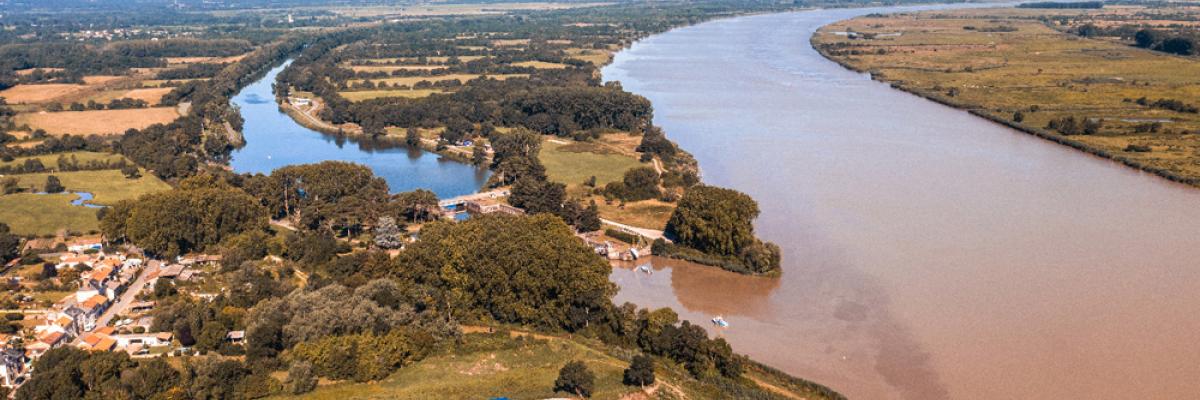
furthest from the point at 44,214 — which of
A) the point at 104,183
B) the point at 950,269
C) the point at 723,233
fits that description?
the point at 950,269

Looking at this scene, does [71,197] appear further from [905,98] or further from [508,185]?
[905,98]

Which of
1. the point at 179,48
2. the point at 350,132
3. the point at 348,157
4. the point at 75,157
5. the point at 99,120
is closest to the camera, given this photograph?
the point at 75,157

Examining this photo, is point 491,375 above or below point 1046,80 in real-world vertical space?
below

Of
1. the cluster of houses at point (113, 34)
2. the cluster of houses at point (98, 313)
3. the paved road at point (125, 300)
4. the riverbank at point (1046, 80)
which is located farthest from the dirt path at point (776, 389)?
the cluster of houses at point (113, 34)

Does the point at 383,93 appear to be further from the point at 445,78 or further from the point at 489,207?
the point at 489,207

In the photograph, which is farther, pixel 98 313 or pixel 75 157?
pixel 75 157

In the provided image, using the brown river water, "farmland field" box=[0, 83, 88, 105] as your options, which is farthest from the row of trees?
"farmland field" box=[0, 83, 88, 105]

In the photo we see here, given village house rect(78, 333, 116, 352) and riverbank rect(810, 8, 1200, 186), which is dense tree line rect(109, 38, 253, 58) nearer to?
riverbank rect(810, 8, 1200, 186)
